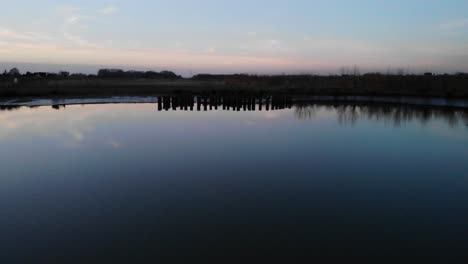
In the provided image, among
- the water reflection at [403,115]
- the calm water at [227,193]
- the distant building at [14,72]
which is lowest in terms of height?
the calm water at [227,193]

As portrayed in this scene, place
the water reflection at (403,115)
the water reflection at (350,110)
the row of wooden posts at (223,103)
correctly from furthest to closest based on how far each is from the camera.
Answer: the row of wooden posts at (223,103) < the water reflection at (350,110) < the water reflection at (403,115)

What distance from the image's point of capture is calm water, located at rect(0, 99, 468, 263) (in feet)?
16.8

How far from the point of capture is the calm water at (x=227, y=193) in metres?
5.13

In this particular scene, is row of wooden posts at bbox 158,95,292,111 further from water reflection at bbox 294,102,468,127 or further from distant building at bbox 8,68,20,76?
distant building at bbox 8,68,20,76

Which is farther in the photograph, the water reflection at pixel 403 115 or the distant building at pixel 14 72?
the distant building at pixel 14 72

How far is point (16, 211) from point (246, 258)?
14.8 ft

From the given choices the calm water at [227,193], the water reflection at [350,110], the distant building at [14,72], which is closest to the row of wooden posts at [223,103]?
the water reflection at [350,110]

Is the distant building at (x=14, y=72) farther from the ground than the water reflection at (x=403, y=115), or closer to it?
farther from the ground

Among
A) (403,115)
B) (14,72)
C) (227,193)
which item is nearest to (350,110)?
(403,115)

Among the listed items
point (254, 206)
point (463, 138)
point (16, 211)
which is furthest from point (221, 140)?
point (463, 138)

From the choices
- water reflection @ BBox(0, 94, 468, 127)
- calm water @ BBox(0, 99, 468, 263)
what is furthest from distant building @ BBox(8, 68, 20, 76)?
calm water @ BBox(0, 99, 468, 263)

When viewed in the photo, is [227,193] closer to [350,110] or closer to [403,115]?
[403,115]

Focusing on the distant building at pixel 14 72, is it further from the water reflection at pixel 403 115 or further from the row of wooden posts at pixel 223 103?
the water reflection at pixel 403 115

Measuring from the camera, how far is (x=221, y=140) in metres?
13.3
